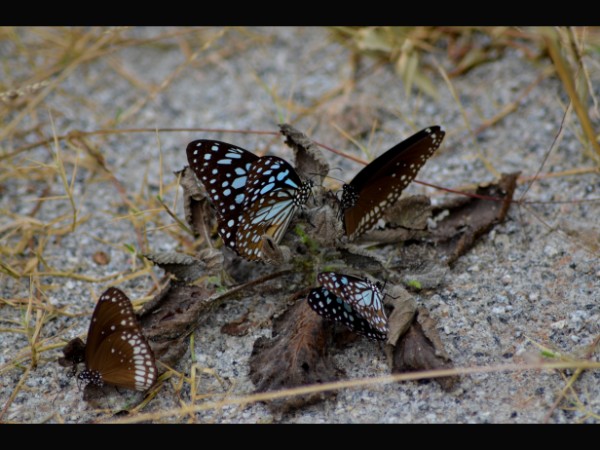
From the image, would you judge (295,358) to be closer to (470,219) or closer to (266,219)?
(266,219)

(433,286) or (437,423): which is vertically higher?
(433,286)

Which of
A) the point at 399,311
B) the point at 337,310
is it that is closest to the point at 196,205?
the point at 337,310

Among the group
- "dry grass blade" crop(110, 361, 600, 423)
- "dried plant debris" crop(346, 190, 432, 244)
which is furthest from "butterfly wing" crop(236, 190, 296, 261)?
"dry grass blade" crop(110, 361, 600, 423)

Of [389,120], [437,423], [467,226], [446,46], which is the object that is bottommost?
[437,423]

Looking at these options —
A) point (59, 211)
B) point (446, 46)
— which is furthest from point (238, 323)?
point (446, 46)

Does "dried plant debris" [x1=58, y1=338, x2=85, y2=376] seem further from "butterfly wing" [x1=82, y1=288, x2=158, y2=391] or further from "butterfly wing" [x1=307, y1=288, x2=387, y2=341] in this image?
"butterfly wing" [x1=307, y1=288, x2=387, y2=341]

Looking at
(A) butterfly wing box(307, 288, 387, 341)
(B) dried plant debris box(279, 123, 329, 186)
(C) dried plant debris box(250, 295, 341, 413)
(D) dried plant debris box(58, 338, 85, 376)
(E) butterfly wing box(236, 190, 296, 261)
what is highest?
(B) dried plant debris box(279, 123, 329, 186)

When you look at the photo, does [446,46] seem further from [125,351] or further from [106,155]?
[125,351]
